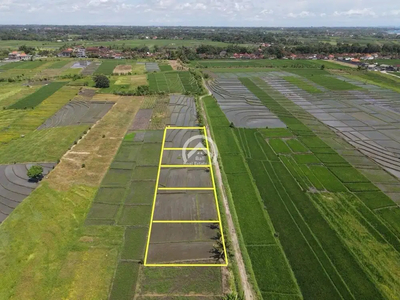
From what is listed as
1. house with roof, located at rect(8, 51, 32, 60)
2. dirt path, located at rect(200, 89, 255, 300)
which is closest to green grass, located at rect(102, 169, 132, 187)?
dirt path, located at rect(200, 89, 255, 300)

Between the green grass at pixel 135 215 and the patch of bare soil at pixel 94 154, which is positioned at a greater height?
the patch of bare soil at pixel 94 154

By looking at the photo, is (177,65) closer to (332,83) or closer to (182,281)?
(332,83)

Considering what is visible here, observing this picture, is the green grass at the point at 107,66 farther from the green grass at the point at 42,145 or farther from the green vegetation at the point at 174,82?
the green grass at the point at 42,145

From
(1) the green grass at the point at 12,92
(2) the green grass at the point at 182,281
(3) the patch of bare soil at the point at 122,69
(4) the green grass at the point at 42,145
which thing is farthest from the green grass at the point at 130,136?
(3) the patch of bare soil at the point at 122,69

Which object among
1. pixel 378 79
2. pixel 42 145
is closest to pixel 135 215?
pixel 42 145

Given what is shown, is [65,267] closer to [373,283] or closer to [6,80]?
[373,283]

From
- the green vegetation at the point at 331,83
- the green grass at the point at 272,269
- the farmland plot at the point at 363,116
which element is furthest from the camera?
the green vegetation at the point at 331,83
